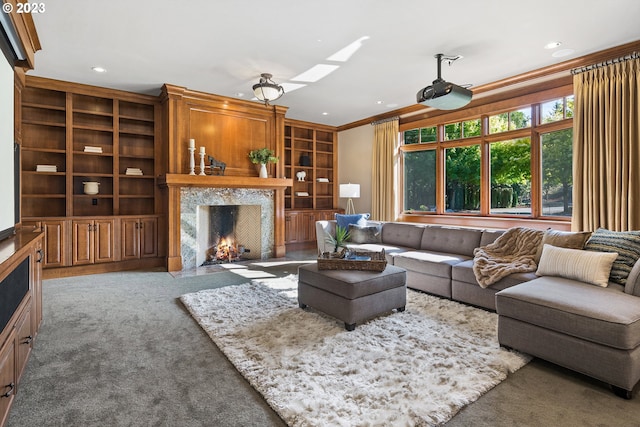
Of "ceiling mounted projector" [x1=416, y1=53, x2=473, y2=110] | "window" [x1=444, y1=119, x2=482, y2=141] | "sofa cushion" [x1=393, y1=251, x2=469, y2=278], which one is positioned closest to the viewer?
"sofa cushion" [x1=393, y1=251, x2=469, y2=278]

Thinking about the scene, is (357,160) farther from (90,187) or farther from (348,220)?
(90,187)

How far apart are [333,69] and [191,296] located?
3263mm

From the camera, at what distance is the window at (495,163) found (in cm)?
461

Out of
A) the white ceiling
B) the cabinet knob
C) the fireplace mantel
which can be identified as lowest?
the cabinet knob

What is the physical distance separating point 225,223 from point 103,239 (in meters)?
1.89

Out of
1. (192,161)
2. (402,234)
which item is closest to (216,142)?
(192,161)

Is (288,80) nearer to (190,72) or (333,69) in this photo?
(333,69)

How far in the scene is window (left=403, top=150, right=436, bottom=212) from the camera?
629 centimetres

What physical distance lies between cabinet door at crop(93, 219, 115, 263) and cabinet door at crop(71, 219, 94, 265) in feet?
0.20

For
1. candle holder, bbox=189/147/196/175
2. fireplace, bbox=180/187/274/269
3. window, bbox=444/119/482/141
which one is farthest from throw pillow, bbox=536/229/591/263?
candle holder, bbox=189/147/196/175

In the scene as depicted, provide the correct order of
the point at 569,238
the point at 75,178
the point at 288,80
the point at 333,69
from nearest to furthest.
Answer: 1. the point at 569,238
2. the point at 333,69
3. the point at 288,80
4. the point at 75,178

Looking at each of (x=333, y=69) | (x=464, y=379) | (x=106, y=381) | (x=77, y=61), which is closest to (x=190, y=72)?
(x=77, y=61)

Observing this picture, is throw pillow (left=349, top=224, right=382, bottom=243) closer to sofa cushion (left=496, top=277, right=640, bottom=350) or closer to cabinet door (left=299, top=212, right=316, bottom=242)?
cabinet door (left=299, top=212, right=316, bottom=242)

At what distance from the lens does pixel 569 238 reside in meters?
3.14
